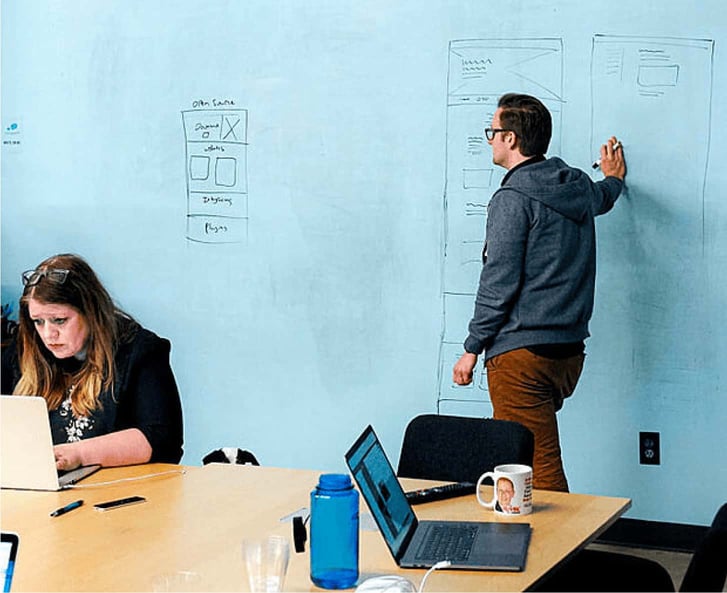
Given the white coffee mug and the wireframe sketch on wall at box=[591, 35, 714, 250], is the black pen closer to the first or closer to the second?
→ the white coffee mug

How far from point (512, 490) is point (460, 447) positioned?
50 centimetres

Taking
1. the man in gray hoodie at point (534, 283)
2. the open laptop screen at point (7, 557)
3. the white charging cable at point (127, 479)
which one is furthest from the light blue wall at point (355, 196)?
the open laptop screen at point (7, 557)

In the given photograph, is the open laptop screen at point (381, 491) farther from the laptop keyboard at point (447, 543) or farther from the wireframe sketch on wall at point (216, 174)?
the wireframe sketch on wall at point (216, 174)

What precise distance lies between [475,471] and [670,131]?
1810mm

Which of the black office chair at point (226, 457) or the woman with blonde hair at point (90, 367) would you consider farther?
the black office chair at point (226, 457)

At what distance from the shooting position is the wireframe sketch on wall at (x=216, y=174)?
192 inches

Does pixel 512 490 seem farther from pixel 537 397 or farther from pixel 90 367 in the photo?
pixel 537 397

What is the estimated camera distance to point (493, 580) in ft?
6.76

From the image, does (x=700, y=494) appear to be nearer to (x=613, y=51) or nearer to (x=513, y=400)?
(x=513, y=400)

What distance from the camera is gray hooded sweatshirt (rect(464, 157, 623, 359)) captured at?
387 cm

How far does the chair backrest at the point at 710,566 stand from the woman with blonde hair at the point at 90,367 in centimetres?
142

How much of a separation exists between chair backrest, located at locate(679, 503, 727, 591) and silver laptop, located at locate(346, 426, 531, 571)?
29 cm

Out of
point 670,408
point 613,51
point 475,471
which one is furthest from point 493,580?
point 613,51

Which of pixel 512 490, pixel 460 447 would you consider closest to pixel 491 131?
pixel 460 447
